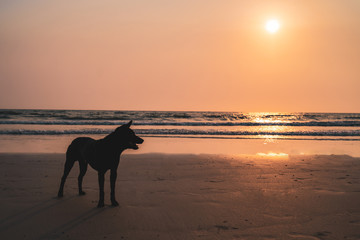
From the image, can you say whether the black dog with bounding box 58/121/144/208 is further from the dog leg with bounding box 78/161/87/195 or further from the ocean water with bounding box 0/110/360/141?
the ocean water with bounding box 0/110/360/141

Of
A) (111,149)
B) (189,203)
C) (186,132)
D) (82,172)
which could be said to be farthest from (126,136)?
(186,132)

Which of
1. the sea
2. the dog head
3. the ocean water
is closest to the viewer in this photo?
the dog head

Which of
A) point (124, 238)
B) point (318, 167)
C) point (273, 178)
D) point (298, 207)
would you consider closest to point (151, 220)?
point (124, 238)

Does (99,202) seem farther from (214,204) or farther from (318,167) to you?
(318,167)

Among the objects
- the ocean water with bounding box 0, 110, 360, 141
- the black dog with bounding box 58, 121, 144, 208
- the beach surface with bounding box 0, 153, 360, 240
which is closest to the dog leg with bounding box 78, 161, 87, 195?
the beach surface with bounding box 0, 153, 360, 240

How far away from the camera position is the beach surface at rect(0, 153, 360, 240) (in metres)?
4.22

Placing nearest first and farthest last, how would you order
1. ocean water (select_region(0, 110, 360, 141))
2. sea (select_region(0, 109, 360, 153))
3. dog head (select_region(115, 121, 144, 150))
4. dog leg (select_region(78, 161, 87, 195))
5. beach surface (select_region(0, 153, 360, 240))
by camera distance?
beach surface (select_region(0, 153, 360, 240)) < dog head (select_region(115, 121, 144, 150)) < dog leg (select_region(78, 161, 87, 195)) < sea (select_region(0, 109, 360, 153)) < ocean water (select_region(0, 110, 360, 141))

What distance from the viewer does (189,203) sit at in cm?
538

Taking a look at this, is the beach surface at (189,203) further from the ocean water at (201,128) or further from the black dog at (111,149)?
the ocean water at (201,128)

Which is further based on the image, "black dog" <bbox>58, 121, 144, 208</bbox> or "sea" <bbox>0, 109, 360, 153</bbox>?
"sea" <bbox>0, 109, 360, 153</bbox>

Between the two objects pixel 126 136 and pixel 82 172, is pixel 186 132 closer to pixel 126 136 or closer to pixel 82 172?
A: pixel 82 172

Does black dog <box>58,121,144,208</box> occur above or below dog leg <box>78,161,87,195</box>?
above

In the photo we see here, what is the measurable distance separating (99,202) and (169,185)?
1.76 metres

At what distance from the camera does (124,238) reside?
13.1 ft
